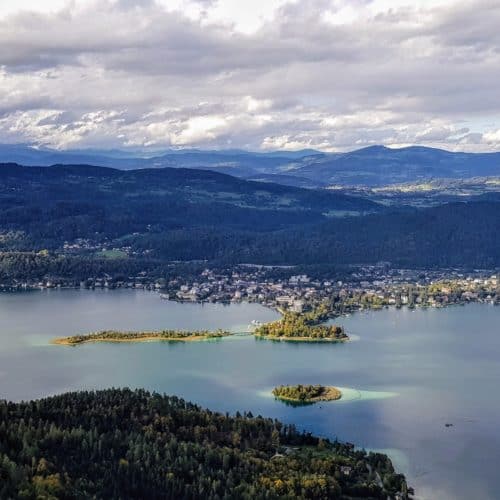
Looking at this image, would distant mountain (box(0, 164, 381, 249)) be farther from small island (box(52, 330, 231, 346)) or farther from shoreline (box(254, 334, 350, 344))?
shoreline (box(254, 334, 350, 344))

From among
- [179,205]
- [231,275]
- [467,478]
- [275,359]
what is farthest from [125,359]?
[179,205]

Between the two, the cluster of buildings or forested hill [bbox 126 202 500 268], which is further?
forested hill [bbox 126 202 500 268]

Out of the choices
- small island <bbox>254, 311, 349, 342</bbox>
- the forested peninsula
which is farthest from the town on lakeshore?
small island <bbox>254, 311, 349, 342</bbox>

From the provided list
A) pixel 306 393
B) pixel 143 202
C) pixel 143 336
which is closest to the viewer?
pixel 306 393

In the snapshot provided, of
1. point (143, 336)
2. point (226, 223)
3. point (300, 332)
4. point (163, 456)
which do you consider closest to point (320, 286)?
point (300, 332)

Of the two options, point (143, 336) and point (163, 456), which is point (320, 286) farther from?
point (163, 456)

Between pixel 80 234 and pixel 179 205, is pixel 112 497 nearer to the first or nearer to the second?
pixel 80 234

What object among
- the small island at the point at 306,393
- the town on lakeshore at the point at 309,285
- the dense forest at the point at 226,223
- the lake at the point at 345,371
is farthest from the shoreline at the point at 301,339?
the dense forest at the point at 226,223
